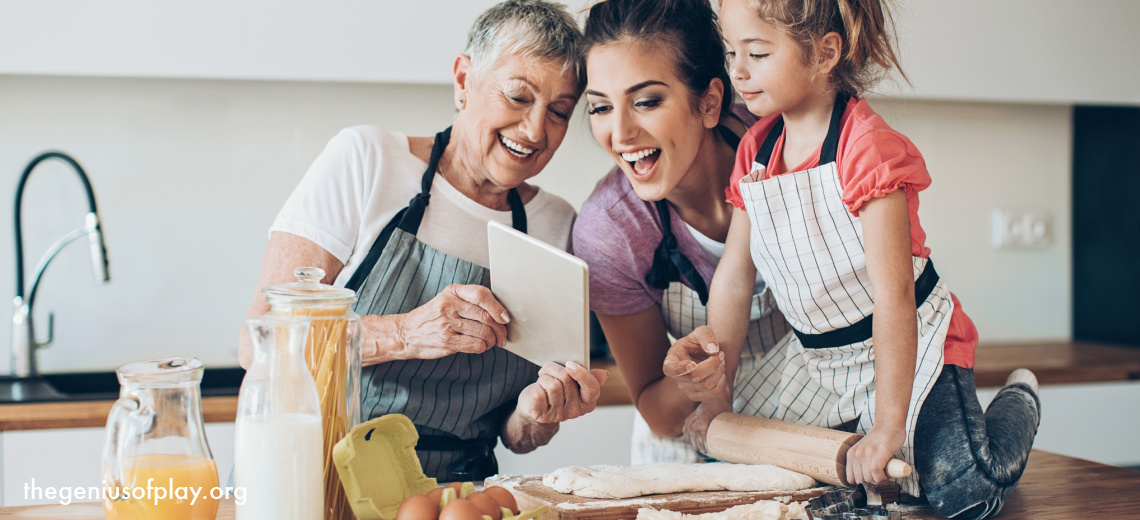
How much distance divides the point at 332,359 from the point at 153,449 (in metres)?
0.16

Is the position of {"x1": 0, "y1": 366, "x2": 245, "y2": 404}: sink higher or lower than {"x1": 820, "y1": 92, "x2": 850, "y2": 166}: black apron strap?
lower

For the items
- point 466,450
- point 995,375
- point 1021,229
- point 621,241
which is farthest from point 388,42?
point 1021,229

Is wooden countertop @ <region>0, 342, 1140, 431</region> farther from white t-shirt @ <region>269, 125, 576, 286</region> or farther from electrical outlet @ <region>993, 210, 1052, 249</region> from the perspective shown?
white t-shirt @ <region>269, 125, 576, 286</region>

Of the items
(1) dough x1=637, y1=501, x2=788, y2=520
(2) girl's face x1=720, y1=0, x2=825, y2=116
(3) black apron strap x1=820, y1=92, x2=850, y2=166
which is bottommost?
(1) dough x1=637, y1=501, x2=788, y2=520

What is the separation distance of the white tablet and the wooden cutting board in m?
0.16

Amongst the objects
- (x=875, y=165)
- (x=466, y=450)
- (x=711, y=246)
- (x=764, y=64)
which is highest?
(x=764, y=64)

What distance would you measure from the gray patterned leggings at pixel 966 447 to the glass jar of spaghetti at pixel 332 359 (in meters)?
0.68

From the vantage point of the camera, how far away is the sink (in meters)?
1.85

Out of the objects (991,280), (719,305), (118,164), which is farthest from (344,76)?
(991,280)

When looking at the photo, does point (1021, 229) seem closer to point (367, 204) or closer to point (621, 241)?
point (621, 241)

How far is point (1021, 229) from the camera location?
8.71 feet

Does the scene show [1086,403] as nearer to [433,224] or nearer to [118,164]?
[433,224]

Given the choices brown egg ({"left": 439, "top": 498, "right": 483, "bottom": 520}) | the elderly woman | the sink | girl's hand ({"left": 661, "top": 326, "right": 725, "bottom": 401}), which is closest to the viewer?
brown egg ({"left": 439, "top": 498, "right": 483, "bottom": 520})

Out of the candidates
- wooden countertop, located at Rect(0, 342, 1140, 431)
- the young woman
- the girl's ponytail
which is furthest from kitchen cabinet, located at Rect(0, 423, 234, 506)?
the girl's ponytail
